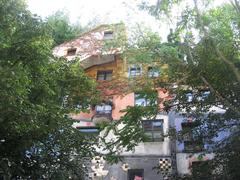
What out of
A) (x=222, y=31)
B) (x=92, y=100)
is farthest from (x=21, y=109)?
(x=222, y=31)

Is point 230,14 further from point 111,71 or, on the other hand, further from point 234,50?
point 111,71

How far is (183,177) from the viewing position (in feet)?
42.4

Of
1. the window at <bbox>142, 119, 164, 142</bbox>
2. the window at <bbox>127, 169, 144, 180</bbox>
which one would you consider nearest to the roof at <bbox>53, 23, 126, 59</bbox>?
the window at <bbox>142, 119, 164, 142</bbox>

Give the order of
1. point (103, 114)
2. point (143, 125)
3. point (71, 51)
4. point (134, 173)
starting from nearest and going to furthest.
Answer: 1. point (134, 173)
2. point (143, 125)
3. point (103, 114)
4. point (71, 51)

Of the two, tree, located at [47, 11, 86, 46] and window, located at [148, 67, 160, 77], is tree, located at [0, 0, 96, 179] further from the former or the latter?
tree, located at [47, 11, 86, 46]

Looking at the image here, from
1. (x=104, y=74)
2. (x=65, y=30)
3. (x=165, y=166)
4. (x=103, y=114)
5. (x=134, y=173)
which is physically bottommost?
(x=134, y=173)

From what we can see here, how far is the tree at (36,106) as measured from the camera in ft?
33.0

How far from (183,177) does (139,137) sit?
2.29 meters

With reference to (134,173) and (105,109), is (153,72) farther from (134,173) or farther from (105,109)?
(105,109)

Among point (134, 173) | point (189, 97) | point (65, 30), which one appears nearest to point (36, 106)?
point (189, 97)

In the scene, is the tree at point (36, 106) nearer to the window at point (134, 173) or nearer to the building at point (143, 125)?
the building at point (143, 125)

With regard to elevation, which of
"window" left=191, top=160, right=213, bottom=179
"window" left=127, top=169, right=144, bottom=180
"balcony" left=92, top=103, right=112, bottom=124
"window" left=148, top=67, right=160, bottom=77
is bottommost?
"window" left=191, top=160, right=213, bottom=179

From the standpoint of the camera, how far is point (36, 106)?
405 inches

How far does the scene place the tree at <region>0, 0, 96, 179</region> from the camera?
10.1 metres
